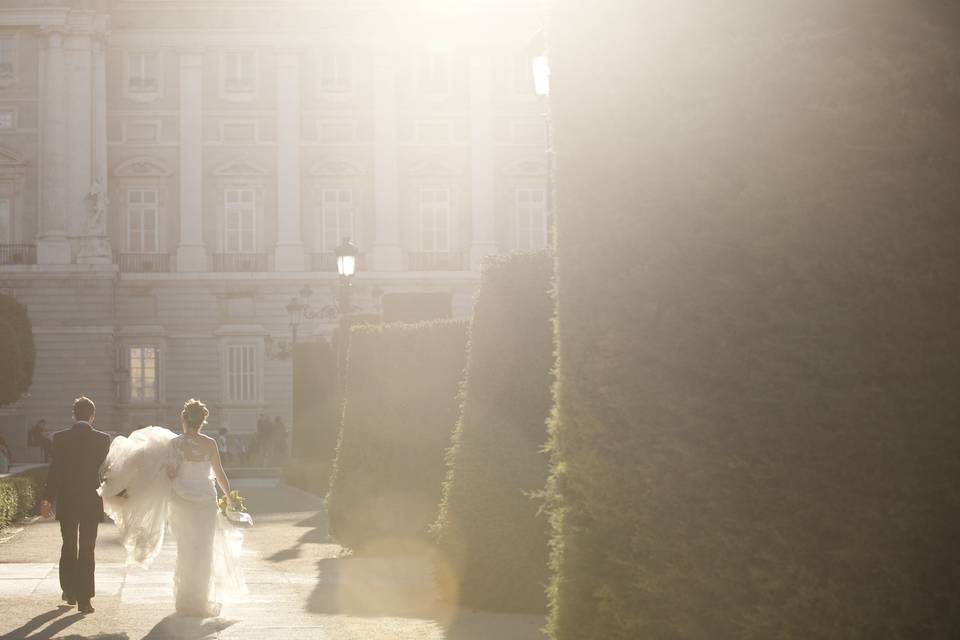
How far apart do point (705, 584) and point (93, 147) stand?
39569mm

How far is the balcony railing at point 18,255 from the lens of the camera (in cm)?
4219

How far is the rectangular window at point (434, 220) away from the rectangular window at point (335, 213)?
6.21 feet

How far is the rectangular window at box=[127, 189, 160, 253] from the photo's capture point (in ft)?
142

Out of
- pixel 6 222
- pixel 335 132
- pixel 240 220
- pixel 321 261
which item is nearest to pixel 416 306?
pixel 321 261

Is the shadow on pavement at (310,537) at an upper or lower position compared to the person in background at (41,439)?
upper

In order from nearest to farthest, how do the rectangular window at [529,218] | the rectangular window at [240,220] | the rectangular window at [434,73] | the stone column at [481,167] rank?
the rectangular window at [240,220] < the stone column at [481,167] < the rectangular window at [529,218] < the rectangular window at [434,73]

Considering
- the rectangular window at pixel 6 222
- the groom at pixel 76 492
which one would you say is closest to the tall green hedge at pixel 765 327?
→ the groom at pixel 76 492

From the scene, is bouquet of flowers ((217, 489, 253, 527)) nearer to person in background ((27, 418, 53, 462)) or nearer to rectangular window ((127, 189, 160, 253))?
person in background ((27, 418, 53, 462))

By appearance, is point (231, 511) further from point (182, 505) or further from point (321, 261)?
point (321, 261)

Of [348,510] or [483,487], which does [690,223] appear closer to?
[483,487]

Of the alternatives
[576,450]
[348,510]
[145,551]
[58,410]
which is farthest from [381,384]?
[58,410]

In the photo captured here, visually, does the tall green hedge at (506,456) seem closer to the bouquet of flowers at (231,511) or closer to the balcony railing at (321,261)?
the bouquet of flowers at (231,511)

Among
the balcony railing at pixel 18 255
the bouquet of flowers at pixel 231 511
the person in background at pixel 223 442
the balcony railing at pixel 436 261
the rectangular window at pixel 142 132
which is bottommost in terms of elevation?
the person in background at pixel 223 442

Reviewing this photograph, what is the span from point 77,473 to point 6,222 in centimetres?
3374
